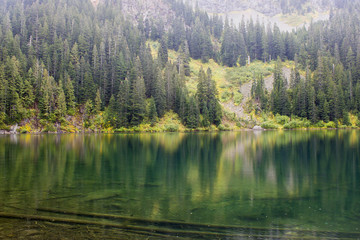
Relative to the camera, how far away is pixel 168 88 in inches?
3708

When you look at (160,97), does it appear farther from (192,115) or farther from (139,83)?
(192,115)

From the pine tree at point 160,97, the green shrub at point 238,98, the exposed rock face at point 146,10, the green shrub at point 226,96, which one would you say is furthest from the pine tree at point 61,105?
the exposed rock face at point 146,10

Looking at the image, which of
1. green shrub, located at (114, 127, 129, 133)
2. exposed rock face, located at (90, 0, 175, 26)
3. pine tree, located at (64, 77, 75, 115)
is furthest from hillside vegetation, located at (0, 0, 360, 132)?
exposed rock face, located at (90, 0, 175, 26)

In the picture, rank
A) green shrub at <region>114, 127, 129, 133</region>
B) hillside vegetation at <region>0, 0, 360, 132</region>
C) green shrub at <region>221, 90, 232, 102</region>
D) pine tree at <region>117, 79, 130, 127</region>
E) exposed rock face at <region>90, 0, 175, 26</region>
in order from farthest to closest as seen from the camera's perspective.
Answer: exposed rock face at <region>90, 0, 175, 26</region>
green shrub at <region>221, 90, 232, 102</region>
pine tree at <region>117, 79, 130, 127</region>
green shrub at <region>114, 127, 129, 133</region>
hillside vegetation at <region>0, 0, 360, 132</region>

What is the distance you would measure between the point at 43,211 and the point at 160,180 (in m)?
7.17

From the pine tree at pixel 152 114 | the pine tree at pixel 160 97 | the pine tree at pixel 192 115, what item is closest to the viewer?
the pine tree at pixel 152 114

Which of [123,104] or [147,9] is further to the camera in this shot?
[147,9]

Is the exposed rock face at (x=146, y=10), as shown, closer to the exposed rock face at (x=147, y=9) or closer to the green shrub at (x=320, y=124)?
the exposed rock face at (x=147, y=9)

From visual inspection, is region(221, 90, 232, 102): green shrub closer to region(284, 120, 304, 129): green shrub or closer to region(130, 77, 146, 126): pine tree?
region(284, 120, 304, 129): green shrub

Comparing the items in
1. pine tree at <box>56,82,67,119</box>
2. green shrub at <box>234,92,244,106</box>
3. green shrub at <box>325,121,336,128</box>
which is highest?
green shrub at <box>234,92,244,106</box>

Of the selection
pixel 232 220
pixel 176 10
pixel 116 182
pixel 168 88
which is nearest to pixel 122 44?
pixel 168 88

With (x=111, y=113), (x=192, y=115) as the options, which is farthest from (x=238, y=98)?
(x=111, y=113)

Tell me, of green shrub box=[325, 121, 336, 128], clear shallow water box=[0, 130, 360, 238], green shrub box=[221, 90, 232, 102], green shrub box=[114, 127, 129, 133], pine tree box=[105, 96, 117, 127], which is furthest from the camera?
green shrub box=[221, 90, 232, 102]

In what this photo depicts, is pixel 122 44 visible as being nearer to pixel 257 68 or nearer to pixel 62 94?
pixel 62 94
